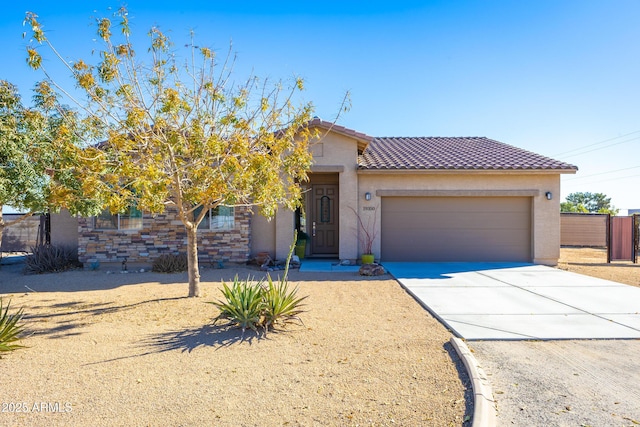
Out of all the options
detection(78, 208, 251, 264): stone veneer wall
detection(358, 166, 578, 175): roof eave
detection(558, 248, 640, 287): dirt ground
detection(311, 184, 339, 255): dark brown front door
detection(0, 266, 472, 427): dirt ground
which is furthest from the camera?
detection(311, 184, 339, 255): dark brown front door

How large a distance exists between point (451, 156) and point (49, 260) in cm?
1359

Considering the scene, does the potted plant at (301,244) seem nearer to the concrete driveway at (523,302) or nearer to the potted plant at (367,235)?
the potted plant at (367,235)

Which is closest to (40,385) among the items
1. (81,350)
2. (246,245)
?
(81,350)

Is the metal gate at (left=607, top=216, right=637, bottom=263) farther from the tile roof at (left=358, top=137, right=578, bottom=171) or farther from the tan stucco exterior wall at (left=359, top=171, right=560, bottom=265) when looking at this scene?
the tile roof at (left=358, top=137, right=578, bottom=171)

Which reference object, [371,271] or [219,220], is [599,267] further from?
Result: [219,220]

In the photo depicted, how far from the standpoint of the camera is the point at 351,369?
14.1 feet

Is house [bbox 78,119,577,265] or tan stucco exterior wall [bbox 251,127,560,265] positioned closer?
house [bbox 78,119,577,265]

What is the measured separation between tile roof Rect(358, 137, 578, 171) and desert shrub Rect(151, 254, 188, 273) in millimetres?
6231

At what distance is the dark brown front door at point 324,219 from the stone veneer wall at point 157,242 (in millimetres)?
2772

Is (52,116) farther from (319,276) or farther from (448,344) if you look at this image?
(448,344)

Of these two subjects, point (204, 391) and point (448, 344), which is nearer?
→ point (204, 391)

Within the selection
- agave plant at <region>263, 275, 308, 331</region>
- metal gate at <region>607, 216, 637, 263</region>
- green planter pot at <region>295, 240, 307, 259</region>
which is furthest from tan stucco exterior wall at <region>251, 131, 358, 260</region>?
metal gate at <region>607, 216, 637, 263</region>

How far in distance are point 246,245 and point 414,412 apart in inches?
369

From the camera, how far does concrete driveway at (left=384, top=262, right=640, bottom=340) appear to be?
5664mm
